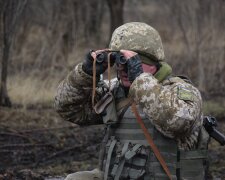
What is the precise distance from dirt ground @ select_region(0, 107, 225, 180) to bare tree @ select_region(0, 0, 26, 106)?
305 millimetres

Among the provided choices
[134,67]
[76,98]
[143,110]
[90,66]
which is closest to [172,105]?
[143,110]

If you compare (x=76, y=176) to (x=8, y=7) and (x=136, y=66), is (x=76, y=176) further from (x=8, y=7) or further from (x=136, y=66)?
(x=8, y=7)

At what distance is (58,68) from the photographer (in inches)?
443

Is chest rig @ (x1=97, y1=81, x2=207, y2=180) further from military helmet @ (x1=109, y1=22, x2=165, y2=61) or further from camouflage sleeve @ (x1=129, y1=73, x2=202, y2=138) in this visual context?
military helmet @ (x1=109, y1=22, x2=165, y2=61)

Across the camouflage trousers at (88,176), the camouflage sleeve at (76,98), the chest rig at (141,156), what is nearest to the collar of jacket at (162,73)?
the chest rig at (141,156)

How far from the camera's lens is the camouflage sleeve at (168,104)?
3.61 metres

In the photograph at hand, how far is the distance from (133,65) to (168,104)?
314 mm

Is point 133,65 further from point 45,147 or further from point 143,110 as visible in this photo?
point 45,147

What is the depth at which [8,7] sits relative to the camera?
8938 millimetres

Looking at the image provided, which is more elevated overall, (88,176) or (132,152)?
(132,152)

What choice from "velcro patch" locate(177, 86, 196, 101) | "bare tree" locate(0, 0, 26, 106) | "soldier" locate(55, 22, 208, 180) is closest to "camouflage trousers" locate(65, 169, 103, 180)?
"soldier" locate(55, 22, 208, 180)

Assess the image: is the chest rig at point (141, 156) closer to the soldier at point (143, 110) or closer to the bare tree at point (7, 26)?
the soldier at point (143, 110)

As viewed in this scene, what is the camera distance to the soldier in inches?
144

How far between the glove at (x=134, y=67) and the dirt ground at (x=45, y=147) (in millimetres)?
2721
